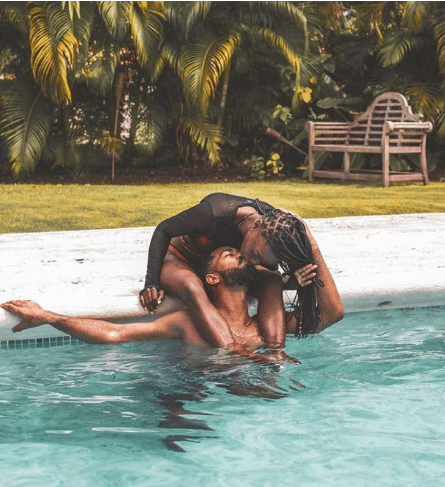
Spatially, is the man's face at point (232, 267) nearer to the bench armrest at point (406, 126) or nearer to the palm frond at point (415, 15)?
the bench armrest at point (406, 126)

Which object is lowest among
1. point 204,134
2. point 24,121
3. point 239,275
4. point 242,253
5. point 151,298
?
point 151,298

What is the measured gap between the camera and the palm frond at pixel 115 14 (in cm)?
1196

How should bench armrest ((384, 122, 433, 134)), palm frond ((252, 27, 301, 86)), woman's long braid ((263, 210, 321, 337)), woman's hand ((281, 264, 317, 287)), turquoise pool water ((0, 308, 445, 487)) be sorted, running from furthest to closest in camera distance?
1. palm frond ((252, 27, 301, 86))
2. bench armrest ((384, 122, 433, 134))
3. woman's hand ((281, 264, 317, 287))
4. woman's long braid ((263, 210, 321, 337))
5. turquoise pool water ((0, 308, 445, 487))

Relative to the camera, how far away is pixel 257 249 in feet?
15.1

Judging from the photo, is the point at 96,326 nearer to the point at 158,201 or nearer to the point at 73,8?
the point at 158,201

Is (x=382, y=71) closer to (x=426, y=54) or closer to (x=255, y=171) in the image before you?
(x=426, y=54)

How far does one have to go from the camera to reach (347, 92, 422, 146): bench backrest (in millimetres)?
12523

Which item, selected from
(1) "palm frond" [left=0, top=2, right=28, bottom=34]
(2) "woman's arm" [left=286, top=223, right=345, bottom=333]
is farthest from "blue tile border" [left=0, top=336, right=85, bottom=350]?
(1) "palm frond" [left=0, top=2, right=28, bottom=34]

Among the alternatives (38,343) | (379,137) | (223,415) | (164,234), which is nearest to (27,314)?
(38,343)

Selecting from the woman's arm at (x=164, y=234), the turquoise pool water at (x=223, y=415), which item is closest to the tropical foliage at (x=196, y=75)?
the woman's arm at (x=164, y=234)

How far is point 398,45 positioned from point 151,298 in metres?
9.45

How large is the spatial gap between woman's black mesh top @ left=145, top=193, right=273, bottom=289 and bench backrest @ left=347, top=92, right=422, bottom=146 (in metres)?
7.95

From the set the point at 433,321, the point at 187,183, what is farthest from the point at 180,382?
the point at 187,183

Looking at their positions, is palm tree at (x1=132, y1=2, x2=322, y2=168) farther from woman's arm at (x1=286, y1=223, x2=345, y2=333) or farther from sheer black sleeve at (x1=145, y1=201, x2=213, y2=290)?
woman's arm at (x1=286, y1=223, x2=345, y2=333)
